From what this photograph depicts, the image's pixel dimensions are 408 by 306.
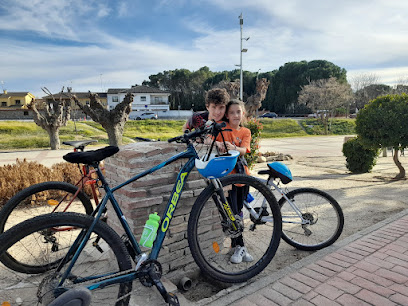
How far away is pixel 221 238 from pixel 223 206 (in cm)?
71

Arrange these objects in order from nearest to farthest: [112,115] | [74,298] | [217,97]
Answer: [74,298], [217,97], [112,115]

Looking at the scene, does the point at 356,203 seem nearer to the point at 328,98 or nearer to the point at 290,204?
the point at 290,204

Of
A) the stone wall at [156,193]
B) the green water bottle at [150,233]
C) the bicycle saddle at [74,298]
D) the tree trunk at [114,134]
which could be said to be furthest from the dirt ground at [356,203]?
the tree trunk at [114,134]

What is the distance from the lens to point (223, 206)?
2.58 metres

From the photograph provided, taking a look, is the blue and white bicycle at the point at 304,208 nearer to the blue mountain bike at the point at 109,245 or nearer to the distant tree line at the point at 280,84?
the blue mountain bike at the point at 109,245

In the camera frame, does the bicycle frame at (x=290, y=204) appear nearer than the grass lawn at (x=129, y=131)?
Yes

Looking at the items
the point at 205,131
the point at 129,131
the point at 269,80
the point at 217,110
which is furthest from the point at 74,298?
the point at 269,80

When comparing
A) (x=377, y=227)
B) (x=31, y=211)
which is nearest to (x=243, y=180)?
(x=31, y=211)

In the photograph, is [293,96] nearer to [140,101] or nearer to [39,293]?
[140,101]

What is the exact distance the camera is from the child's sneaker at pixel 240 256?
2.95 meters

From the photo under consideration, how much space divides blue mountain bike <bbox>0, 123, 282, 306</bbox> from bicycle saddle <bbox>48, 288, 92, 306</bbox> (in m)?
0.07

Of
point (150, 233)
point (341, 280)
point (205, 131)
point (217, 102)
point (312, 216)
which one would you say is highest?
point (217, 102)

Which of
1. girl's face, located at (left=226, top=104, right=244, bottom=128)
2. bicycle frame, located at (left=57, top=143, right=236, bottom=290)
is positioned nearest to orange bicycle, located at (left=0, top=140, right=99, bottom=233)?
bicycle frame, located at (left=57, top=143, right=236, bottom=290)

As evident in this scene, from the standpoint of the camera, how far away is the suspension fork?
2.45 m
